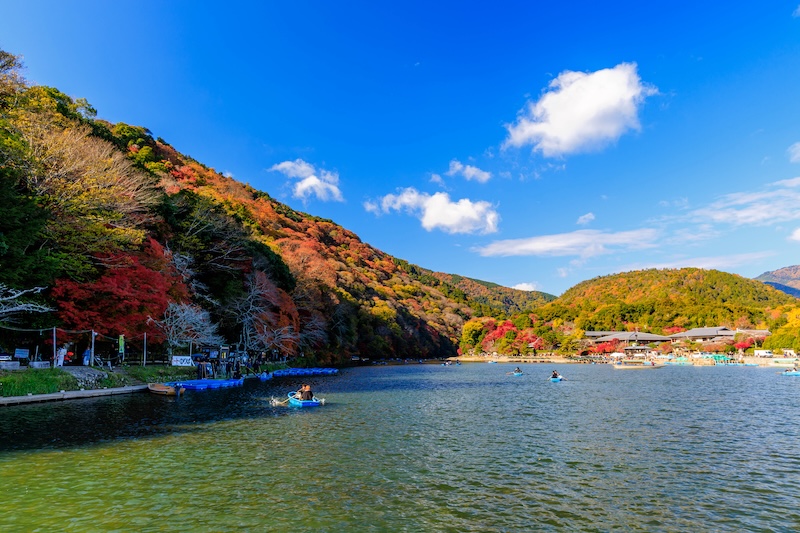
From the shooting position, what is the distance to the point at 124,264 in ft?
108

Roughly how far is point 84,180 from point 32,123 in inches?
254

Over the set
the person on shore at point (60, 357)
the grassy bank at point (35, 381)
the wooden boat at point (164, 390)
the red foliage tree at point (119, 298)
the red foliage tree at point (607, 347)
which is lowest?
the red foliage tree at point (607, 347)

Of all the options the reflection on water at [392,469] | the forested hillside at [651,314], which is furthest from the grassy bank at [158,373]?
the forested hillside at [651,314]

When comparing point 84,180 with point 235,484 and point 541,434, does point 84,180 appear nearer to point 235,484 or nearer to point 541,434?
point 235,484

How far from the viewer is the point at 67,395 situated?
26.2 meters

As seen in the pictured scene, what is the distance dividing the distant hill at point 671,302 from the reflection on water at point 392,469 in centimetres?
9601

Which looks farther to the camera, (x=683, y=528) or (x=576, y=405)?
(x=576, y=405)

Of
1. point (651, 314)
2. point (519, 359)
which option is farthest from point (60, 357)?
point (651, 314)

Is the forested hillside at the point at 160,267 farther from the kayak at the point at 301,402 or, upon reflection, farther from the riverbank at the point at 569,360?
the kayak at the point at 301,402

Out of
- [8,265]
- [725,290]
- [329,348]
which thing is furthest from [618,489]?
[725,290]

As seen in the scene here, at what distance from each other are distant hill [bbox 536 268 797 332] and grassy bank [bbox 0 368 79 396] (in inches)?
4424

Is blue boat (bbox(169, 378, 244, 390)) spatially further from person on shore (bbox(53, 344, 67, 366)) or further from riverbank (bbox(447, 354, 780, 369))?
riverbank (bbox(447, 354, 780, 369))

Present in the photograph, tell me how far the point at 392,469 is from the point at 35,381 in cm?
2345

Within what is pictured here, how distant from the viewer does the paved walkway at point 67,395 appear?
23203 mm
